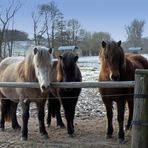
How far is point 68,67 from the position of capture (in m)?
6.02

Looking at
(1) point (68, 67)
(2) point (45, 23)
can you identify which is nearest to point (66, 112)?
(1) point (68, 67)

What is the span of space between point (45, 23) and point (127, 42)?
807 inches

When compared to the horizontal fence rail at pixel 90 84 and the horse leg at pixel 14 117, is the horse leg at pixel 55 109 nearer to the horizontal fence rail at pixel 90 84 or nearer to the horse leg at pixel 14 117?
the horse leg at pixel 14 117

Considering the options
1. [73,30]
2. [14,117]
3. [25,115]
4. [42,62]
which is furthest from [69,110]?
[73,30]

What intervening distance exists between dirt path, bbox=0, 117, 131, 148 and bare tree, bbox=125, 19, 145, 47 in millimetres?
47843

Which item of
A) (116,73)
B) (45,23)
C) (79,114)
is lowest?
(79,114)

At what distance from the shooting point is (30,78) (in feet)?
18.5

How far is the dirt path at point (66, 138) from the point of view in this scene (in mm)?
5500

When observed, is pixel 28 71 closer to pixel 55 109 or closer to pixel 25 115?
pixel 25 115

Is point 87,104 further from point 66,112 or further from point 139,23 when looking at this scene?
point 139,23

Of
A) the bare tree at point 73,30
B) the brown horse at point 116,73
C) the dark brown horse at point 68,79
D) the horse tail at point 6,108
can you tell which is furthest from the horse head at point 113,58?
the bare tree at point 73,30

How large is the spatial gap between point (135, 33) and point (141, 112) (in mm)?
53020

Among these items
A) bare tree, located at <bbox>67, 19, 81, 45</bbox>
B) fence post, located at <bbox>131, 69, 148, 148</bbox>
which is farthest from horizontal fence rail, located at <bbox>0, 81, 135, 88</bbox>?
bare tree, located at <bbox>67, 19, 81, 45</bbox>

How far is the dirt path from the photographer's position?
5500mm
